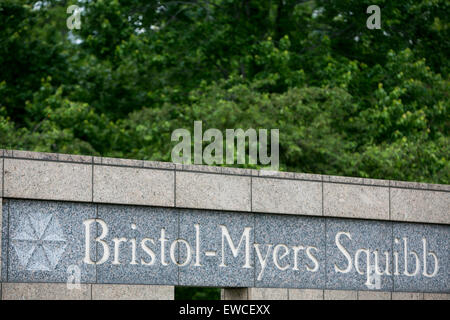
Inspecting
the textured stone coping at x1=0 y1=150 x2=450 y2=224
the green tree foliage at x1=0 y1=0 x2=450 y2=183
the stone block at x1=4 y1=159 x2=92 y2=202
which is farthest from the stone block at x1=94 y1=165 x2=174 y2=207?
→ the green tree foliage at x1=0 y1=0 x2=450 y2=183

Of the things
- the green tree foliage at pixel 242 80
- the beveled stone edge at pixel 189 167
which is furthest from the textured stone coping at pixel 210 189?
the green tree foliage at pixel 242 80

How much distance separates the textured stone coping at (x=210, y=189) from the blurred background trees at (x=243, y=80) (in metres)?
5.25

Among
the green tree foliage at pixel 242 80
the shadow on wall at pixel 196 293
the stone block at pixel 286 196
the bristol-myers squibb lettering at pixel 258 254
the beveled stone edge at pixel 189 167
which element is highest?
the green tree foliage at pixel 242 80

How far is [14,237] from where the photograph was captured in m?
9.25

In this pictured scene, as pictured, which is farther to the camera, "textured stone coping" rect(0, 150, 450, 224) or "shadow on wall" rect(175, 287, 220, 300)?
"shadow on wall" rect(175, 287, 220, 300)

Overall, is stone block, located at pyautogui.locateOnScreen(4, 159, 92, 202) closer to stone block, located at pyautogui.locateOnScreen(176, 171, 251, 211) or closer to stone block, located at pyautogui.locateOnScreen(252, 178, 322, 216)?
stone block, located at pyautogui.locateOnScreen(176, 171, 251, 211)

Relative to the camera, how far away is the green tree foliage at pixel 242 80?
18016 mm

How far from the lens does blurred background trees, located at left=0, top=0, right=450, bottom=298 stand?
18016 mm

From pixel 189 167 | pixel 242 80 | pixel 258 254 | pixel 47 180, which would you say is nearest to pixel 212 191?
pixel 189 167

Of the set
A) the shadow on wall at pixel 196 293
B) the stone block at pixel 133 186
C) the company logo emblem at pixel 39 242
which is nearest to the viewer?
the company logo emblem at pixel 39 242

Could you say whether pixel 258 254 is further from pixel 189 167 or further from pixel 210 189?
pixel 189 167

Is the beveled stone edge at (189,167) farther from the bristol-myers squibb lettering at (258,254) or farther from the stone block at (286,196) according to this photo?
the bristol-myers squibb lettering at (258,254)

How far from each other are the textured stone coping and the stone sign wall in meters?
0.01
